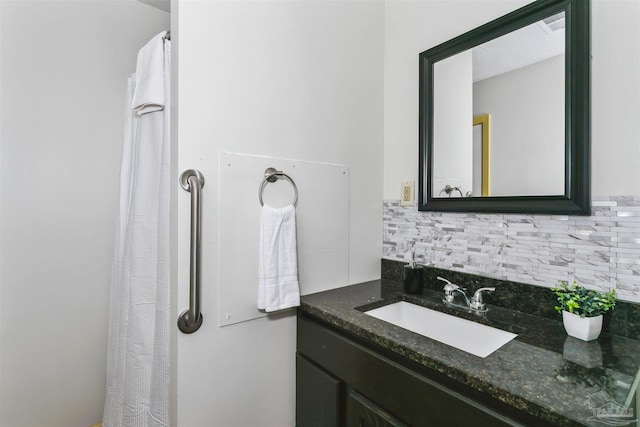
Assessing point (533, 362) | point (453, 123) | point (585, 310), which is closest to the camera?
point (533, 362)

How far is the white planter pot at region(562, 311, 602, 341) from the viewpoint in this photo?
Answer: 0.92 meters

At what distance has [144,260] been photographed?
4.19ft

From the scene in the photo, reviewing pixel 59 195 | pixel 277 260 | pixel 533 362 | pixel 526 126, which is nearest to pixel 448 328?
pixel 533 362

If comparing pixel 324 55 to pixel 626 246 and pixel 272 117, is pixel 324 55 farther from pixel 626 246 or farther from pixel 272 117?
pixel 626 246

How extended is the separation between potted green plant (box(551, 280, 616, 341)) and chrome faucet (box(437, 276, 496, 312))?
0.82 ft

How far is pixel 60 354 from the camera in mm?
1549

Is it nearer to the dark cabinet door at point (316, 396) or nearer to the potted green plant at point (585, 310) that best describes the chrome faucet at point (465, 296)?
the potted green plant at point (585, 310)

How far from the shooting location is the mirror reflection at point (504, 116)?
1111 millimetres

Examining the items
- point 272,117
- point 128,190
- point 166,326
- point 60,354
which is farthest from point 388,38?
point 60,354

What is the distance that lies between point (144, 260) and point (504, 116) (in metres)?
1.51

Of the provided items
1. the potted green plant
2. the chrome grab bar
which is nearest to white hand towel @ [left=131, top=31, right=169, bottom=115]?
the chrome grab bar

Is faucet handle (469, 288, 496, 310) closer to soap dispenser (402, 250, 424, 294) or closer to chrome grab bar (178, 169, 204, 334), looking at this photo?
soap dispenser (402, 250, 424, 294)

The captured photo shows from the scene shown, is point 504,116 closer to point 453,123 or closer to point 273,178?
point 453,123

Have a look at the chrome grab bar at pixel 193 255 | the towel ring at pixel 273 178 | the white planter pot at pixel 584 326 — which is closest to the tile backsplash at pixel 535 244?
the white planter pot at pixel 584 326
